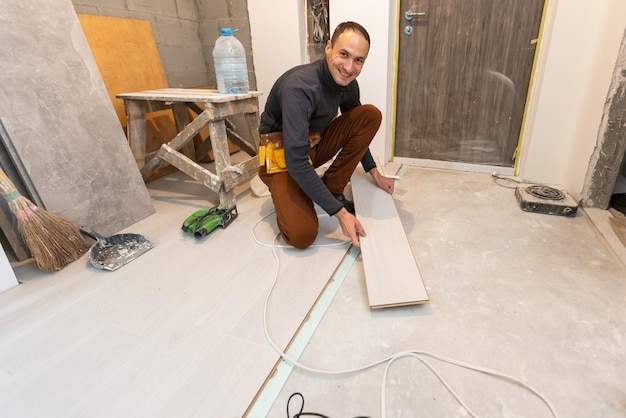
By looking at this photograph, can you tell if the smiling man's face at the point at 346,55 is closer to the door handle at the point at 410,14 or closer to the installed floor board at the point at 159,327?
the installed floor board at the point at 159,327

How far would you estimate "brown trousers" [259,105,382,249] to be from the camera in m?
1.56

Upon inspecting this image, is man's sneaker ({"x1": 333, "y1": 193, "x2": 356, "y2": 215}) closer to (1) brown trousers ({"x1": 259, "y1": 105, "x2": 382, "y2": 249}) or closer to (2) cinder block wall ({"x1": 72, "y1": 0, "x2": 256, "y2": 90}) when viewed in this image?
(1) brown trousers ({"x1": 259, "y1": 105, "x2": 382, "y2": 249})

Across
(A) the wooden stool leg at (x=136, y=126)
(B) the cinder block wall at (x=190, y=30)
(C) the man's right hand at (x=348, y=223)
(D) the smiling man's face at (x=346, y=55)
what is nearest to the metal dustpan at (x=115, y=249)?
(A) the wooden stool leg at (x=136, y=126)

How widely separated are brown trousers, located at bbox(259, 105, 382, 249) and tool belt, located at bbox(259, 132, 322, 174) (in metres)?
0.04

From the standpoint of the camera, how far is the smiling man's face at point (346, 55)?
4.28ft

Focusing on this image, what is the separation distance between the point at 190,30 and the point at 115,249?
2157mm

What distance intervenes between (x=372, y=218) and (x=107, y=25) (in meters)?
2.09

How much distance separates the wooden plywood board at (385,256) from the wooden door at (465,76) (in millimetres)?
1002

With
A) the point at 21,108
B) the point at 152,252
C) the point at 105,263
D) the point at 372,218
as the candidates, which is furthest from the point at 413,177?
the point at 21,108

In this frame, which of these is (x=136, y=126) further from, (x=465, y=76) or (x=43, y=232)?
(x=465, y=76)

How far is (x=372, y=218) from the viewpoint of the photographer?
166cm

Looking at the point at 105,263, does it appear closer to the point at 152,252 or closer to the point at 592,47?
the point at 152,252

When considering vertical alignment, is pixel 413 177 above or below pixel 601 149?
below

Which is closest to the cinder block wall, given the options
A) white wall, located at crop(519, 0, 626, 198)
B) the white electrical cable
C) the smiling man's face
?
the smiling man's face
